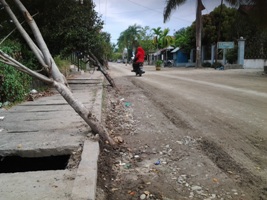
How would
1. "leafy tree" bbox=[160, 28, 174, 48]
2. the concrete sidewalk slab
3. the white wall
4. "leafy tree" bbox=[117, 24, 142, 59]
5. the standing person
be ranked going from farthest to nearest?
"leafy tree" bbox=[117, 24, 142, 59], "leafy tree" bbox=[160, 28, 174, 48], the white wall, the standing person, the concrete sidewalk slab

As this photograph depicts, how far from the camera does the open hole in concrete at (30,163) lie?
4.42 m

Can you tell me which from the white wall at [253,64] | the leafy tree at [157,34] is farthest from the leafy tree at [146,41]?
the white wall at [253,64]

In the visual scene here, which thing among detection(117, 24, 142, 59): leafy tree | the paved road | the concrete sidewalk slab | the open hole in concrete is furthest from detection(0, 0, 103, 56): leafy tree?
detection(117, 24, 142, 59): leafy tree

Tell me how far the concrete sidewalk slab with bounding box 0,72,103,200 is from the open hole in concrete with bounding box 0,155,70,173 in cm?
13

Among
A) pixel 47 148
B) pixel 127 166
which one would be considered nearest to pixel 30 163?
pixel 47 148

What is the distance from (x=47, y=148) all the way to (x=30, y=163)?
443 mm

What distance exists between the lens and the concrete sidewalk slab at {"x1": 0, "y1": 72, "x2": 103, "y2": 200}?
3031mm

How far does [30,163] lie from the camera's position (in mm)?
4512

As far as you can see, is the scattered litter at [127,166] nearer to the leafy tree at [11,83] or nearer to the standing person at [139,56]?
the leafy tree at [11,83]

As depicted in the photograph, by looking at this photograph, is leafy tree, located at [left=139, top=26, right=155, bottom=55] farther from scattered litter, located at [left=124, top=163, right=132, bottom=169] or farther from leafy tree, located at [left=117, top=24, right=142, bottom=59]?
scattered litter, located at [left=124, top=163, right=132, bottom=169]

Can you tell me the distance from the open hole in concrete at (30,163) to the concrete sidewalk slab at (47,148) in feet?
0.43

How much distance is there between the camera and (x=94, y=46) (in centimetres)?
1281

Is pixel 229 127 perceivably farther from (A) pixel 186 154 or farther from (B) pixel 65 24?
(B) pixel 65 24

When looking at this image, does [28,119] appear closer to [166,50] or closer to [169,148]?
[169,148]
